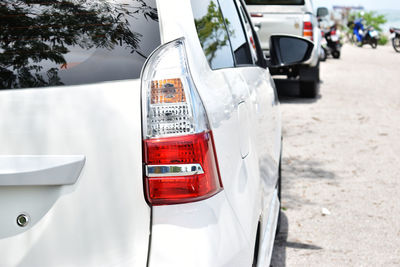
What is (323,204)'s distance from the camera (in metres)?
4.93

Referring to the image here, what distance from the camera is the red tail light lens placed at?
66.4 inches

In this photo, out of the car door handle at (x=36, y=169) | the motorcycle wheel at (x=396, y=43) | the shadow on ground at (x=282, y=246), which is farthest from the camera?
the motorcycle wheel at (x=396, y=43)

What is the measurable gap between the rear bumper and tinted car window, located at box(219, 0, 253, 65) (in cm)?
100

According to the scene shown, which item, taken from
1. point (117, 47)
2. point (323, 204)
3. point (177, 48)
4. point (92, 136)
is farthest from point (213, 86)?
point (323, 204)

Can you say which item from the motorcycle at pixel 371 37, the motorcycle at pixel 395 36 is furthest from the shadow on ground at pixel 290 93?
the motorcycle at pixel 371 37

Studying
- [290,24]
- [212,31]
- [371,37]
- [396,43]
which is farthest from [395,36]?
[212,31]

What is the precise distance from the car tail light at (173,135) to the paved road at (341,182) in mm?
2134

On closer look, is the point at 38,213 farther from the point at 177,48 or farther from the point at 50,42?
the point at 177,48

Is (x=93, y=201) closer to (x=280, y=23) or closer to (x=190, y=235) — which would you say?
(x=190, y=235)

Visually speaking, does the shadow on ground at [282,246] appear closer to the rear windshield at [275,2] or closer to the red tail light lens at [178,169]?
the red tail light lens at [178,169]

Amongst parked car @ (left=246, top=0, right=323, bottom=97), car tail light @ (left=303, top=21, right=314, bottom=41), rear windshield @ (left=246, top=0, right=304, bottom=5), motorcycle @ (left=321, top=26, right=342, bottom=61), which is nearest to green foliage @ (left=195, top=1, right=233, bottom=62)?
parked car @ (left=246, top=0, right=323, bottom=97)

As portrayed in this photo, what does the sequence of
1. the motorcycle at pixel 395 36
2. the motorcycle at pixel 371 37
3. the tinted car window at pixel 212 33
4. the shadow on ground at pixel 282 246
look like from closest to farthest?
the tinted car window at pixel 212 33, the shadow on ground at pixel 282 246, the motorcycle at pixel 395 36, the motorcycle at pixel 371 37

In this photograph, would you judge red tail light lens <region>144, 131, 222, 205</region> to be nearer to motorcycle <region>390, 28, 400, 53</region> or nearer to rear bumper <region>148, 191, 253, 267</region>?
rear bumper <region>148, 191, 253, 267</region>

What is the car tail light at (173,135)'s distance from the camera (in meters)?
1.68
